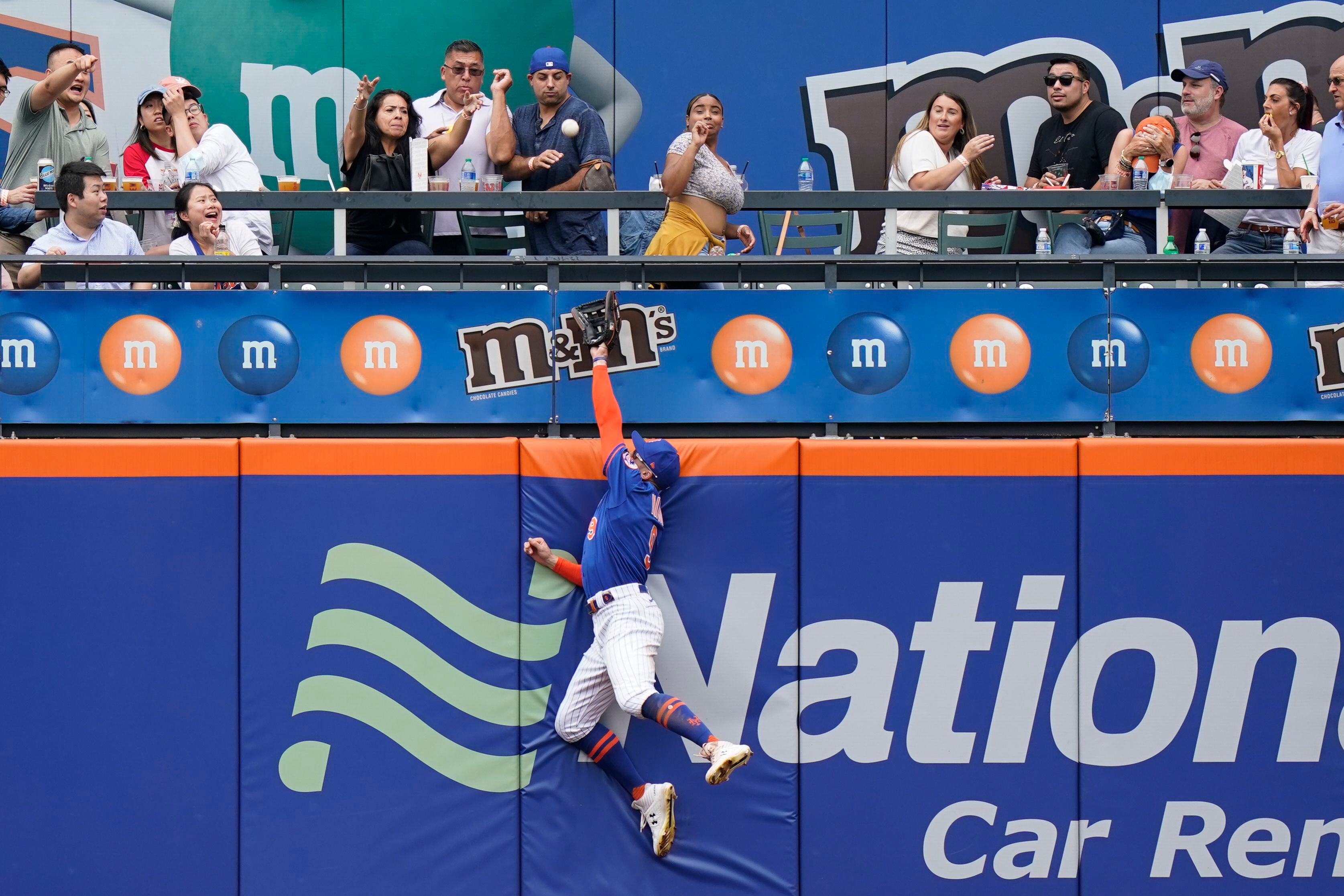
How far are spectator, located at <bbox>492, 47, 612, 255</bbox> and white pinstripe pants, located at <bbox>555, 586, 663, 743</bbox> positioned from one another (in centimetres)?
243

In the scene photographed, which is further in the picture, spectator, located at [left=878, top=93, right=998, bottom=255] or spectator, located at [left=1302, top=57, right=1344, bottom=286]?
spectator, located at [left=878, top=93, right=998, bottom=255]

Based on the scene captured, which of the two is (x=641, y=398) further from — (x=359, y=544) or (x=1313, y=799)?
(x=1313, y=799)

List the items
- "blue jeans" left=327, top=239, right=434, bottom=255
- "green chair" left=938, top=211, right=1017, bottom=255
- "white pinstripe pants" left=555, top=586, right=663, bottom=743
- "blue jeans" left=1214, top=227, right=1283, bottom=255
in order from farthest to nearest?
"blue jeans" left=1214, top=227, right=1283, bottom=255
"green chair" left=938, top=211, right=1017, bottom=255
"blue jeans" left=327, top=239, right=434, bottom=255
"white pinstripe pants" left=555, top=586, right=663, bottom=743

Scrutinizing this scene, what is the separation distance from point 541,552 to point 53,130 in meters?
4.57

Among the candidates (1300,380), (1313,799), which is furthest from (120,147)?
(1313,799)

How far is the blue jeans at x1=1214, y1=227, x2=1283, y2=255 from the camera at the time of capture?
29.6 feet

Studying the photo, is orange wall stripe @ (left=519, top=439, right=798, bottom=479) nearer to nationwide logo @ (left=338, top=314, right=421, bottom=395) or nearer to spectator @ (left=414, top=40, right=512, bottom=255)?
nationwide logo @ (left=338, top=314, right=421, bottom=395)

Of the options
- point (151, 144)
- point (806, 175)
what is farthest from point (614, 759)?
point (151, 144)

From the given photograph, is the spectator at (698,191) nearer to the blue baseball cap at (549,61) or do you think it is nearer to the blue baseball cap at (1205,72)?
the blue baseball cap at (549,61)

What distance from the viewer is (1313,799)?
7922 mm

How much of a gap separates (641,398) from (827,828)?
8.98 feet

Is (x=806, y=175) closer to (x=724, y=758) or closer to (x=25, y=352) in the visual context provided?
(x=724, y=758)

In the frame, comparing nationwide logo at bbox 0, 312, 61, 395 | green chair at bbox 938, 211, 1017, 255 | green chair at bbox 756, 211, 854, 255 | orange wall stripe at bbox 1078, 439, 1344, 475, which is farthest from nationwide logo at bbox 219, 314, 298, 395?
orange wall stripe at bbox 1078, 439, 1344, 475

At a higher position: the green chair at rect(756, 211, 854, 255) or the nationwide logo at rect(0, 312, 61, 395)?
the green chair at rect(756, 211, 854, 255)
